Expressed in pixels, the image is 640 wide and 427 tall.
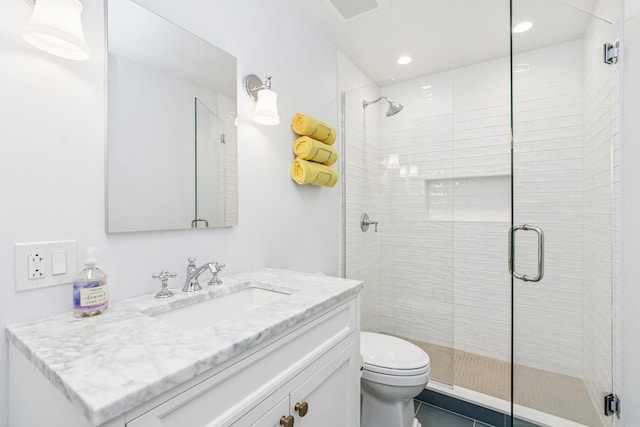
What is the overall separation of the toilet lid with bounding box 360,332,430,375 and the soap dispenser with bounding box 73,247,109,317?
1.25 m

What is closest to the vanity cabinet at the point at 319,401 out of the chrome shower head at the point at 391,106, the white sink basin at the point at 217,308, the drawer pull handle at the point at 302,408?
the drawer pull handle at the point at 302,408

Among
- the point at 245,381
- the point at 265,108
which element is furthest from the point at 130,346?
the point at 265,108

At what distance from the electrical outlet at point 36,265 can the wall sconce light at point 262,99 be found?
0.97 metres

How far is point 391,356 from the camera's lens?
1.65m

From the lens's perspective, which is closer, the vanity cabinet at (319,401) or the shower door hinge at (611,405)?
the vanity cabinet at (319,401)

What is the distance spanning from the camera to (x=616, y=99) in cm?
143

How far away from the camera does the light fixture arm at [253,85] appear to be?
147 cm

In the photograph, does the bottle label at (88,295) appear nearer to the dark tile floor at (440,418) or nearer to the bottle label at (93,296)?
the bottle label at (93,296)

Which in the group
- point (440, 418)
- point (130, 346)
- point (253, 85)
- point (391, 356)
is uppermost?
point (253, 85)

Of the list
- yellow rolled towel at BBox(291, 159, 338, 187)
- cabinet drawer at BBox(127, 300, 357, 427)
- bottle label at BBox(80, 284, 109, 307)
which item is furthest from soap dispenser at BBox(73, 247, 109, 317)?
yellow rolled towel at BBox(291, 159, 338, 187)

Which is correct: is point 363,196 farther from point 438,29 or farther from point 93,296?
point 93,296

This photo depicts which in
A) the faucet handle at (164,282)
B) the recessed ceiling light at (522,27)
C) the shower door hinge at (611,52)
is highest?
the recessed ceiling light at (522,27)

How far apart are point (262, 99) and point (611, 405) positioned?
2194mm

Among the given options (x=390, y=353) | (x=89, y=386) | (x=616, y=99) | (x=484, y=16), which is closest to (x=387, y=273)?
(x=390, y=353)
